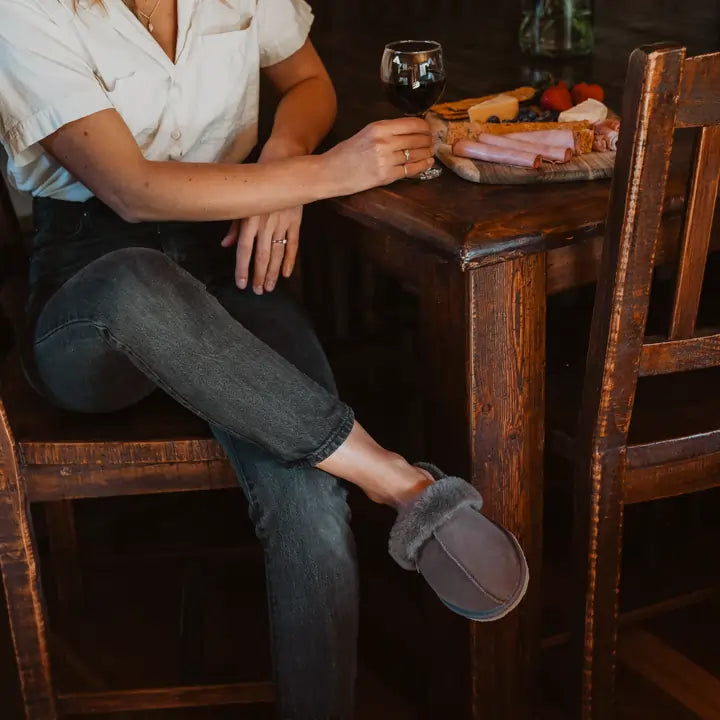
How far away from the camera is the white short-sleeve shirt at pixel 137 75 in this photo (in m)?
1.41

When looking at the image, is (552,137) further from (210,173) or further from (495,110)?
(210,173)

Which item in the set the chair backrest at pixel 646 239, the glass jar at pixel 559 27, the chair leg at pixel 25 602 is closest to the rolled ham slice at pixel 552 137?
the chair backrest at pixel 646 239

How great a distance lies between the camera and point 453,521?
1300 mm

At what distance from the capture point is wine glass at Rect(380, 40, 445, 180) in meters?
1.42

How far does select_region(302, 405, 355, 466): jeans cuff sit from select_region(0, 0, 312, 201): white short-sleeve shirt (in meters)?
0.47

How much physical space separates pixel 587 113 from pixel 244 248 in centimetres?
50

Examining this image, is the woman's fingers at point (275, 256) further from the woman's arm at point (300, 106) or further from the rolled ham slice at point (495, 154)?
the rolled ham slice at point (495, 154)

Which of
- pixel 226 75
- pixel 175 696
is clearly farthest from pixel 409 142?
pixel 175 696

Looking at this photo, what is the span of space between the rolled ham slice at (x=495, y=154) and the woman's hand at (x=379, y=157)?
0.04 meters

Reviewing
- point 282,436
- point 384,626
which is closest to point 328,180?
point 282,436

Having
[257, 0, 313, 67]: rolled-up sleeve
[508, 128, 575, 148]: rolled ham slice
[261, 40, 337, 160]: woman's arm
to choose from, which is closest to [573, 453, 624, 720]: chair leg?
[508, 128, 575, 148]: rolled ham slice

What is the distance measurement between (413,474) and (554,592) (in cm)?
65

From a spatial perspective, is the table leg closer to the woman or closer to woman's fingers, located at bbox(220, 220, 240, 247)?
the woman

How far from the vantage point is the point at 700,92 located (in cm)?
112
